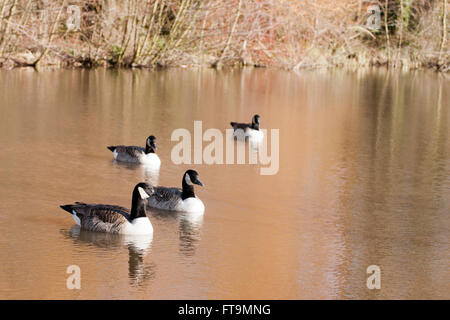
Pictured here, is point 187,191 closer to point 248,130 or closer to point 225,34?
point 248,130

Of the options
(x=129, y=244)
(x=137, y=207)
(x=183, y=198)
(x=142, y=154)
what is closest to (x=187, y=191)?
(x=183, y=198)

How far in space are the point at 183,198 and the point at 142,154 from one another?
3.07 m

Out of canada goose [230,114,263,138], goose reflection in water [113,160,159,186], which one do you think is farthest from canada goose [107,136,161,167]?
canada goose [230,114,263,138]

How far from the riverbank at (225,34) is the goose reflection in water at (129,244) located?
1604cm

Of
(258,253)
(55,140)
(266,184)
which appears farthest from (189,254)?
(55,140)

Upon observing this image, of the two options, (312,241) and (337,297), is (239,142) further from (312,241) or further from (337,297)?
(337,297)

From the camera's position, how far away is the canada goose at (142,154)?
44.6 ft

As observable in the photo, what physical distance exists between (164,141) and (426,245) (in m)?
7.50

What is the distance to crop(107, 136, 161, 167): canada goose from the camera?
44.6 feet

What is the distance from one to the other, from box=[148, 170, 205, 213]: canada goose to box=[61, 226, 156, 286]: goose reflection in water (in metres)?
1.25

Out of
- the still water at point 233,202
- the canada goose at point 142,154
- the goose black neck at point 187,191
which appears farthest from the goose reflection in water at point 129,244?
the canada goose at point 142,154

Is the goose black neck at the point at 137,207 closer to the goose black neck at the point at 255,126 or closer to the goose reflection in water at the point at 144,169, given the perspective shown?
the goose reflection in water at the point at 144,169

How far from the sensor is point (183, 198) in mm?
10773
